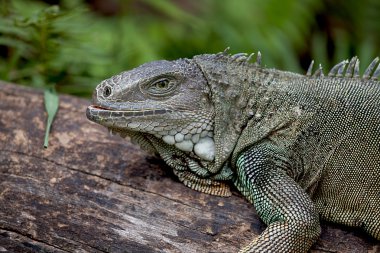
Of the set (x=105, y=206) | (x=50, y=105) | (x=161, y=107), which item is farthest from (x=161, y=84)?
(x=50, y=105)

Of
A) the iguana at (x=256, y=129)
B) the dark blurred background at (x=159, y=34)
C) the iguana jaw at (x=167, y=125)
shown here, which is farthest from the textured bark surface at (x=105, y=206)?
the dark blurred background at (x=159, y=34)

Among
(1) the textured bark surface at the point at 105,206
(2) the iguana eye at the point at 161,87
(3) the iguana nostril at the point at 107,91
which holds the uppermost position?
(2) the iguana eye at the point at 161,87

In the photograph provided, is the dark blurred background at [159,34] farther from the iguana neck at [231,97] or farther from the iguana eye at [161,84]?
the iguana neck at [231,97]

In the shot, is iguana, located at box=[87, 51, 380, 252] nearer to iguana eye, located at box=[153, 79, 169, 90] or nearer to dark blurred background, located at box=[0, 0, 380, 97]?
iguana eye, located at box=[153, 79, 169, 90]

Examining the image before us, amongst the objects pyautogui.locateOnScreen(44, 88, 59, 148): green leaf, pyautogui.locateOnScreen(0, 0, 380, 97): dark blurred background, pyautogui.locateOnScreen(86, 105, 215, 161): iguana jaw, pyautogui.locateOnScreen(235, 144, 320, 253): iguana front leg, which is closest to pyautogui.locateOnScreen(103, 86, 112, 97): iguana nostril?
pyautogui.locateOnScreen(86, 105, 215, 161): iguana jaw

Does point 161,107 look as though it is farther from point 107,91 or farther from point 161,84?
point 107,91

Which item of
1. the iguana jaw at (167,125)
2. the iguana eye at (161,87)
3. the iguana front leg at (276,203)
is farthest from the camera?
the iguana eye at (161,87)
